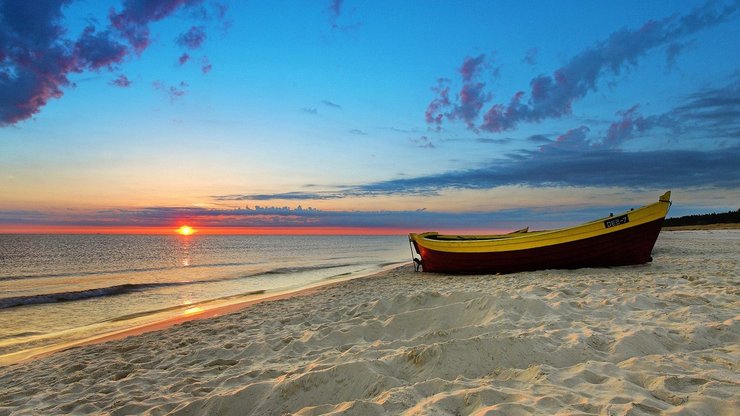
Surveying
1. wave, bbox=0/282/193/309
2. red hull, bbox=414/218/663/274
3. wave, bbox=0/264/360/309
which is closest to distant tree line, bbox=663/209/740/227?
red hull, bbox=414/218/663/274

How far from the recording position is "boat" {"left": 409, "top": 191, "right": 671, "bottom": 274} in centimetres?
1112

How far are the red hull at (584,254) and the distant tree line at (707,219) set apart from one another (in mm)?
56266

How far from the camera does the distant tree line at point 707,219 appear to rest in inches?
2086

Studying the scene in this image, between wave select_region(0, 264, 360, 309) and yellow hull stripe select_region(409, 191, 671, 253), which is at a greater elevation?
yellow hull stripe select_region(409, 191, 671, 253)

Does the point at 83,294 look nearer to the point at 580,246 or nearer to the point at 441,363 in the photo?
the point at 441,363

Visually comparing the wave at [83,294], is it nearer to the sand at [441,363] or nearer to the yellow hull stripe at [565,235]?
the sand at [441,363]

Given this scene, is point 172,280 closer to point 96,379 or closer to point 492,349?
point 96,379

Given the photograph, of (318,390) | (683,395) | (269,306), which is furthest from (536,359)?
(269,306)

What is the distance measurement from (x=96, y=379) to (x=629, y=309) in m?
7.42

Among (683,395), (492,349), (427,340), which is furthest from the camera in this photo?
(427,340)

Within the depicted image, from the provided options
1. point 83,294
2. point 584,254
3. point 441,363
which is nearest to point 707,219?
point 584,254

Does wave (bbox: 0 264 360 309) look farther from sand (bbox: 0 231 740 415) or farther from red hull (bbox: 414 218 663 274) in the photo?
red hull (bbox: 414 218 663 274)

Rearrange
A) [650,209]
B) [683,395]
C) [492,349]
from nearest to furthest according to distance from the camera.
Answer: [683,395] → [492,349] → [650,209]

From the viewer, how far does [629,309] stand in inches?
217
